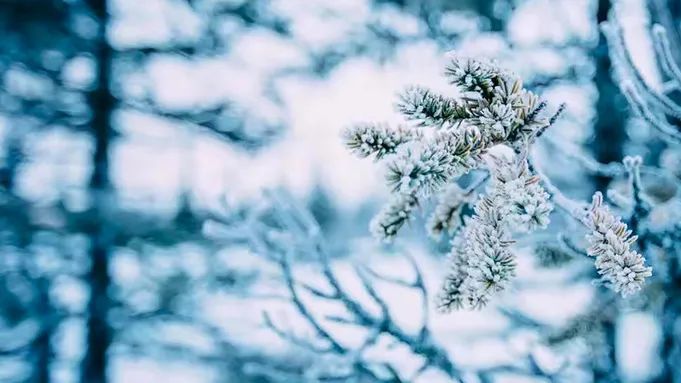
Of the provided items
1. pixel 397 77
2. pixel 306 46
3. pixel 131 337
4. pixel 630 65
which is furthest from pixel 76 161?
pixel 630 65

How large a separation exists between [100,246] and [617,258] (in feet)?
18.2

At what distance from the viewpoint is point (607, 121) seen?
14.6 ft

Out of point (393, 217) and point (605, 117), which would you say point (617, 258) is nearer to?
point (393, 217)

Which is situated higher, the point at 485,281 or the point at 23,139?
the point at 23,139

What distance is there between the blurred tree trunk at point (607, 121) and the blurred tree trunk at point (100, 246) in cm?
412

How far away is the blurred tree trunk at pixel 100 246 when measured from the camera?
593 centimetres

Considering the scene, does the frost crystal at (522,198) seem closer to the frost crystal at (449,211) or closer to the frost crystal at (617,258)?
the frost crystal at (617,258)

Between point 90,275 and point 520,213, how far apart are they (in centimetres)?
557

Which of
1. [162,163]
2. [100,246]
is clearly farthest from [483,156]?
[162,163]

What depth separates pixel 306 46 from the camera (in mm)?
5359

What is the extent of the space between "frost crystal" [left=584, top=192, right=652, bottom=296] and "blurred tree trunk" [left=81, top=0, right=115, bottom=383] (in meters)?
5.45

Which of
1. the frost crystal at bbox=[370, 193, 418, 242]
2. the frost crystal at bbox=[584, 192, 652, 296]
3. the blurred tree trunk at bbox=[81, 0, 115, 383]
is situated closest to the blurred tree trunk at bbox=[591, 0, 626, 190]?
the frost crystal at bbox=[370, 193, 418, 242]

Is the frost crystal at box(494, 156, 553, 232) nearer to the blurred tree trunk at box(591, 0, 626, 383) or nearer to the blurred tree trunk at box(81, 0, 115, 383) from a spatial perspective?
the blurred tree trunk at box(591, 0, 626, 383)

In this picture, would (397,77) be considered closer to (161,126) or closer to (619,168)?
(161,126)
